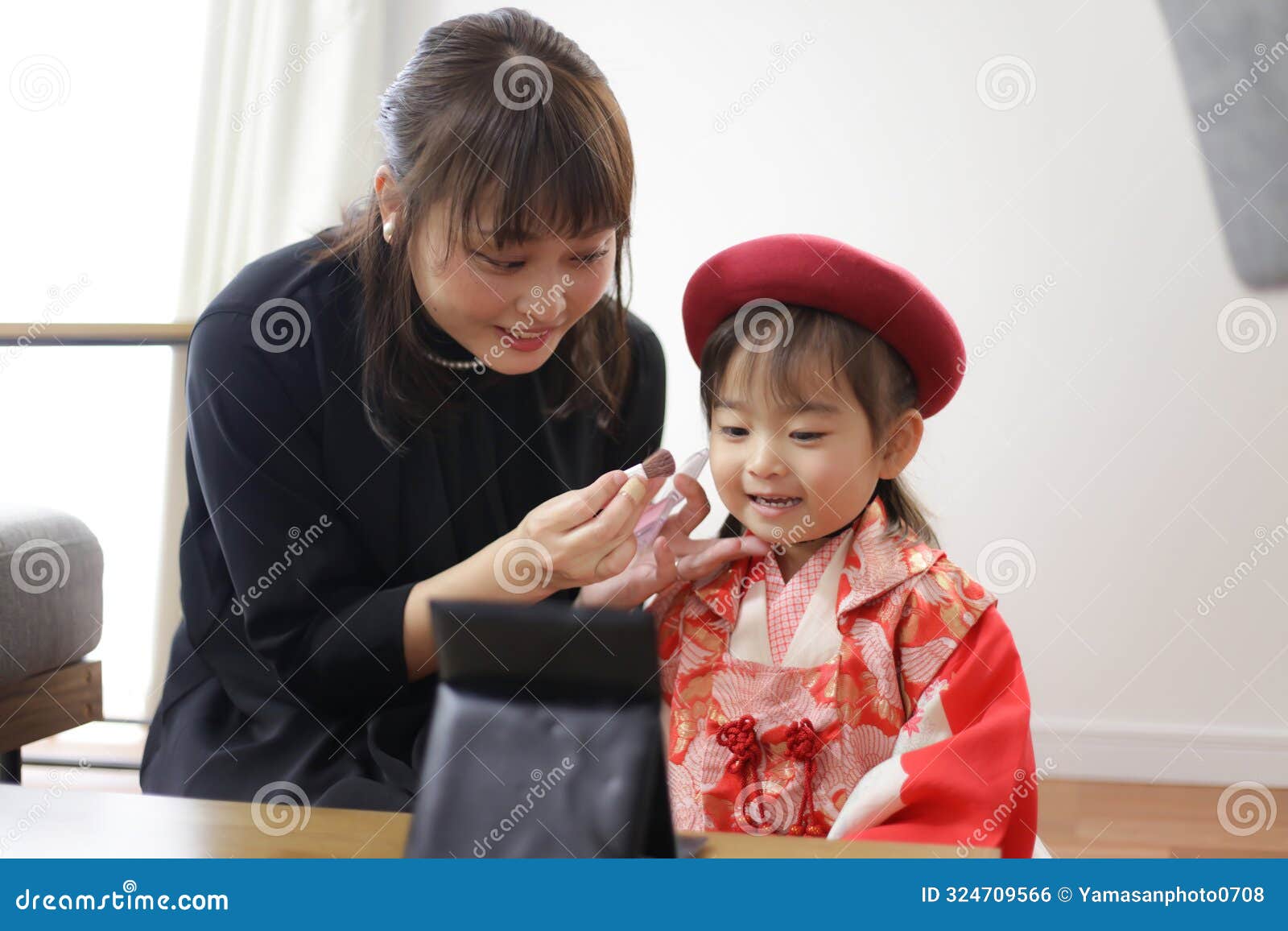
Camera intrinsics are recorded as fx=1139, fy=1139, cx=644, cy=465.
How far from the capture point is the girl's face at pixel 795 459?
1.13m

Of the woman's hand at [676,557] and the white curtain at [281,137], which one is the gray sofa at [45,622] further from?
the white curtain at [281,137]

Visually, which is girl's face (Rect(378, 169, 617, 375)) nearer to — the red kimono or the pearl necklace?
the pearl necklace

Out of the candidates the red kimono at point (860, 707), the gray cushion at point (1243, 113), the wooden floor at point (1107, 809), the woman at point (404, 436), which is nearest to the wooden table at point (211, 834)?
the red kimono at point (860, 707)

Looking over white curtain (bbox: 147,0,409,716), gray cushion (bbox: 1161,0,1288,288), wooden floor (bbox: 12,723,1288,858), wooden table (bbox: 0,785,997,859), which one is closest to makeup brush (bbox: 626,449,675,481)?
wooden table (bbox: 0,785,997,859)

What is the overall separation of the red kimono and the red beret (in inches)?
7.1

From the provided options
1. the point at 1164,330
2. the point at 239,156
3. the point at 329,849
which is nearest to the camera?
the point at 329,849

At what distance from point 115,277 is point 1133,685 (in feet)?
7.63

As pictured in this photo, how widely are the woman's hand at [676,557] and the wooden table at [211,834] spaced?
407 millimetres

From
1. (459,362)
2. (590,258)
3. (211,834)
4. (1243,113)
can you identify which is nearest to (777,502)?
(590,258)

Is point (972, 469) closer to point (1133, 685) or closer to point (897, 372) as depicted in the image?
point (1133, 685)

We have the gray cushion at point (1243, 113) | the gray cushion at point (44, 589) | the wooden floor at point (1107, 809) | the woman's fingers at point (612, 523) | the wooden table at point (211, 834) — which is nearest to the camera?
the wooden table at point (211, 834)

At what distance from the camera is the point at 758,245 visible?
46.7 inches

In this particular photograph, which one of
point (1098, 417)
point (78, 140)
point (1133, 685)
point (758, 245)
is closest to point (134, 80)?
point (78, 140)

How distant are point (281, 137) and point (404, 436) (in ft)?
4.68
